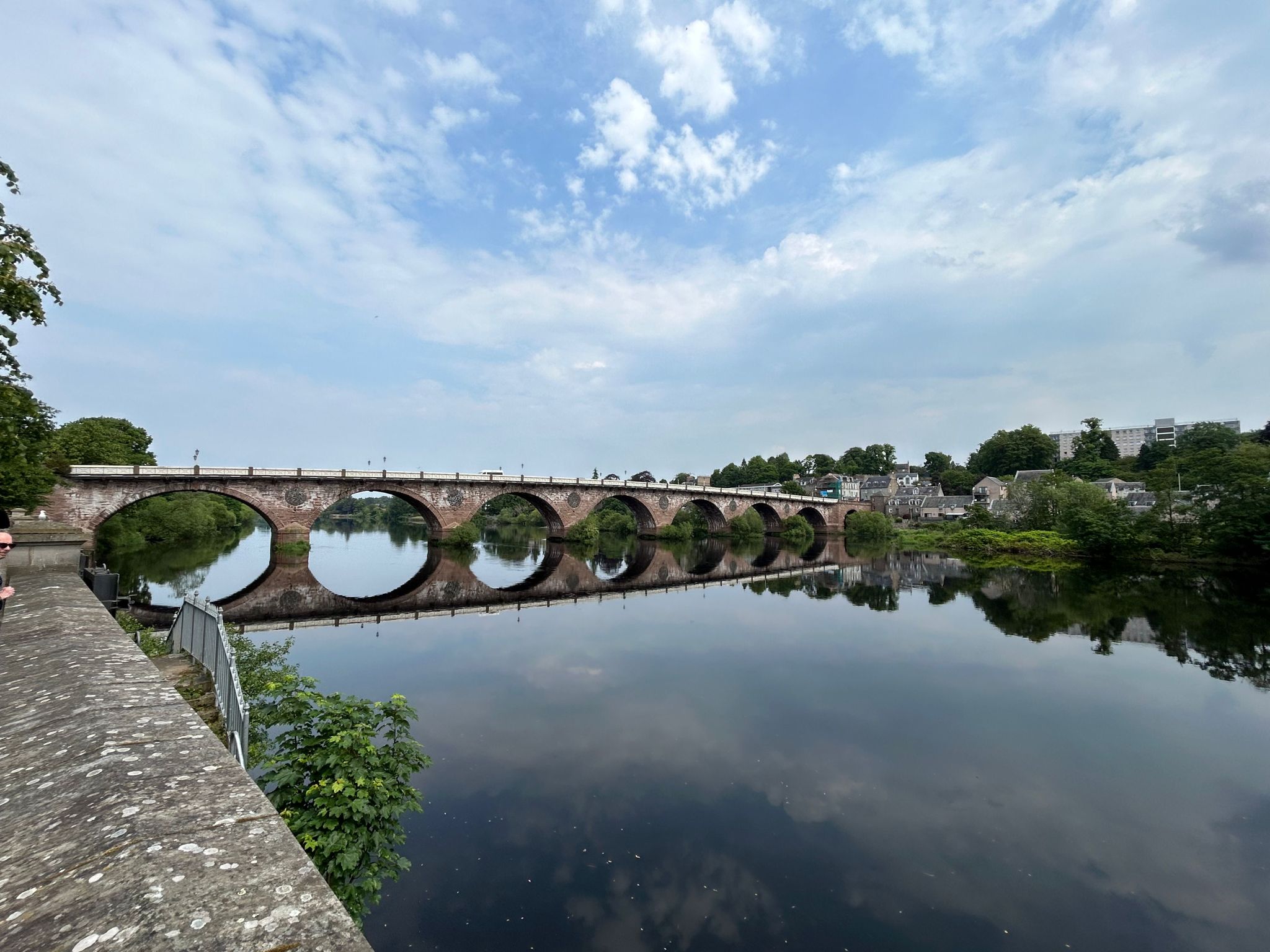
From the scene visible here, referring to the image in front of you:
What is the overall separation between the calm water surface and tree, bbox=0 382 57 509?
23.8 ft

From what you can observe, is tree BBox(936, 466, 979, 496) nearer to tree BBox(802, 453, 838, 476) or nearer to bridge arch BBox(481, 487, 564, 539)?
tree BBox(802, 453, 838, 476)

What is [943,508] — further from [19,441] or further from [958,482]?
[19,441]

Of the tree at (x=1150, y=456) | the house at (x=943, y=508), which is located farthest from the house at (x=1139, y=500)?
the tree at (x=1150, y=456)

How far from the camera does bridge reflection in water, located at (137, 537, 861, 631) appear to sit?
2186cm

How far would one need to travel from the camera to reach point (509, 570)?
121 feet

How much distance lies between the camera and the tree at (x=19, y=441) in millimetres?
9680

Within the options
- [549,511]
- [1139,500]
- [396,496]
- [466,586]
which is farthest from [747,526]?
[1139,500]

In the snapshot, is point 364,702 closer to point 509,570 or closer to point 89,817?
point 89,817

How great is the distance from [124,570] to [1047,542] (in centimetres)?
6245

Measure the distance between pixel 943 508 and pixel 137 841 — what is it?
96.1 metres

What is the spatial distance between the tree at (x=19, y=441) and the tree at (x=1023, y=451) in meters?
119

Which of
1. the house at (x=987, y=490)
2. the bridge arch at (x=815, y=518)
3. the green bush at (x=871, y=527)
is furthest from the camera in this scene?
the house at (x=987, y=490)

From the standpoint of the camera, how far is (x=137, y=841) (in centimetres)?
253

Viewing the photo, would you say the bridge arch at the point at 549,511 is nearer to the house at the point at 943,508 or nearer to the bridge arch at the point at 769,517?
the bridge arch at the point at 769,517
